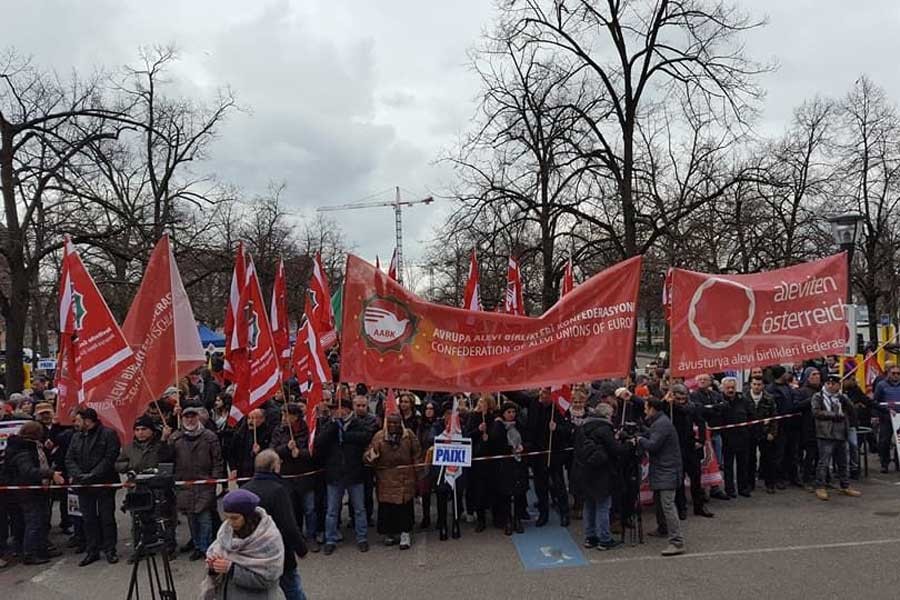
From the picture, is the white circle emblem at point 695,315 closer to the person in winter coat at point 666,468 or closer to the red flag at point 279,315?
the person in winter coat at point 666,468

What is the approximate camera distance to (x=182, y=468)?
8.33 m

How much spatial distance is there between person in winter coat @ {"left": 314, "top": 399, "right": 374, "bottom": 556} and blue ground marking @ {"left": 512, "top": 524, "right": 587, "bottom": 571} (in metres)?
1.90

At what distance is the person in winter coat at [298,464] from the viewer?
840 cm

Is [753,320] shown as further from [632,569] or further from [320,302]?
[320,302]

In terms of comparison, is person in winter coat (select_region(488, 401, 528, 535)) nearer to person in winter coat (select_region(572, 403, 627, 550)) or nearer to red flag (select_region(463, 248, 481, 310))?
person in winter coat (select_region(572, 403, 627, 550))

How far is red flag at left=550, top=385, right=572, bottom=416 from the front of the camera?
8898 mm

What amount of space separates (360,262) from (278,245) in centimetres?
2802

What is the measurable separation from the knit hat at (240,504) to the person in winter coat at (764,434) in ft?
26.3

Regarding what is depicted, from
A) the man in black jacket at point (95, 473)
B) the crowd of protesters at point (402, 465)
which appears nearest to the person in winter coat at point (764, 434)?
the crowd of protesters at point (402, 465)

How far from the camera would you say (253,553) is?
435 cm

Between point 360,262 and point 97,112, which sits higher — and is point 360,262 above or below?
below

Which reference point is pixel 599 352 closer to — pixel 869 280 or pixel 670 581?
pixel 670 581

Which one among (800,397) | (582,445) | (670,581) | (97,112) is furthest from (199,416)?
(97,112)

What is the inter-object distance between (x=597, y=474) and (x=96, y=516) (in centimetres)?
592
